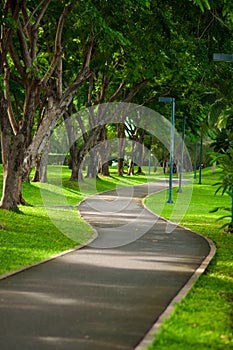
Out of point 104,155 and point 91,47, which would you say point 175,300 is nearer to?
point 91,47

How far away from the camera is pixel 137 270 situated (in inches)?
470

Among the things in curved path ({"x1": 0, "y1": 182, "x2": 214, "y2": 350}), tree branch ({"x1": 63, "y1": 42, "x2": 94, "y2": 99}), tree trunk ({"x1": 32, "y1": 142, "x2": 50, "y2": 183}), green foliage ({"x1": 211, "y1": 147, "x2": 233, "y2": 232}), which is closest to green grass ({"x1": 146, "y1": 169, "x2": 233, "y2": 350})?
curved path ({"x1": 0, "y1": 182, "x2": 214, "y2": 350})

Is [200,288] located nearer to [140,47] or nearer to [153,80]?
[140,47]

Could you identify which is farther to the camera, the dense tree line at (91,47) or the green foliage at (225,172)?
the dense tree line at (91,47)

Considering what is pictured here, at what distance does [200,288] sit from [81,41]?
1852cm

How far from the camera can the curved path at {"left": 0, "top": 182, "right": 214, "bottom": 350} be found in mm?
7168

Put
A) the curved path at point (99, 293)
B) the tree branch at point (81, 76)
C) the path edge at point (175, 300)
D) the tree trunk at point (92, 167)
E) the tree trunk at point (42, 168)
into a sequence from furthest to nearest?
the tree trunk at point (92, 167) < the tree trunk at point (42, 168) < the tree branch at point (81, 76) < the curved path at point (99, 293) < the path edge at point (175, 300)

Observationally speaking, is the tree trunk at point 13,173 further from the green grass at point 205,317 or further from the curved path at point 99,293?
the green grass at point 205,317

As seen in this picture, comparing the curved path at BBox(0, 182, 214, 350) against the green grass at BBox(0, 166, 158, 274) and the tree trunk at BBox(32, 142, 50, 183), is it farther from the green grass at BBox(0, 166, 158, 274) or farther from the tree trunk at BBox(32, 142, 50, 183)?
the tree trunk at BBox(32, 142, 50, 183)

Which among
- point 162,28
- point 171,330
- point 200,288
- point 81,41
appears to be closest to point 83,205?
point 81,41

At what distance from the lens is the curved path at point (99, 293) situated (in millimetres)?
7168

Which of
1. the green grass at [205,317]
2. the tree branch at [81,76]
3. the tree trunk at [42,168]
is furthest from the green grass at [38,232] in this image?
the tree trunk at [42,168]

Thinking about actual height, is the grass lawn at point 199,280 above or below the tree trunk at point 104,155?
above

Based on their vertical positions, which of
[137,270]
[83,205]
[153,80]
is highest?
[153,80]
